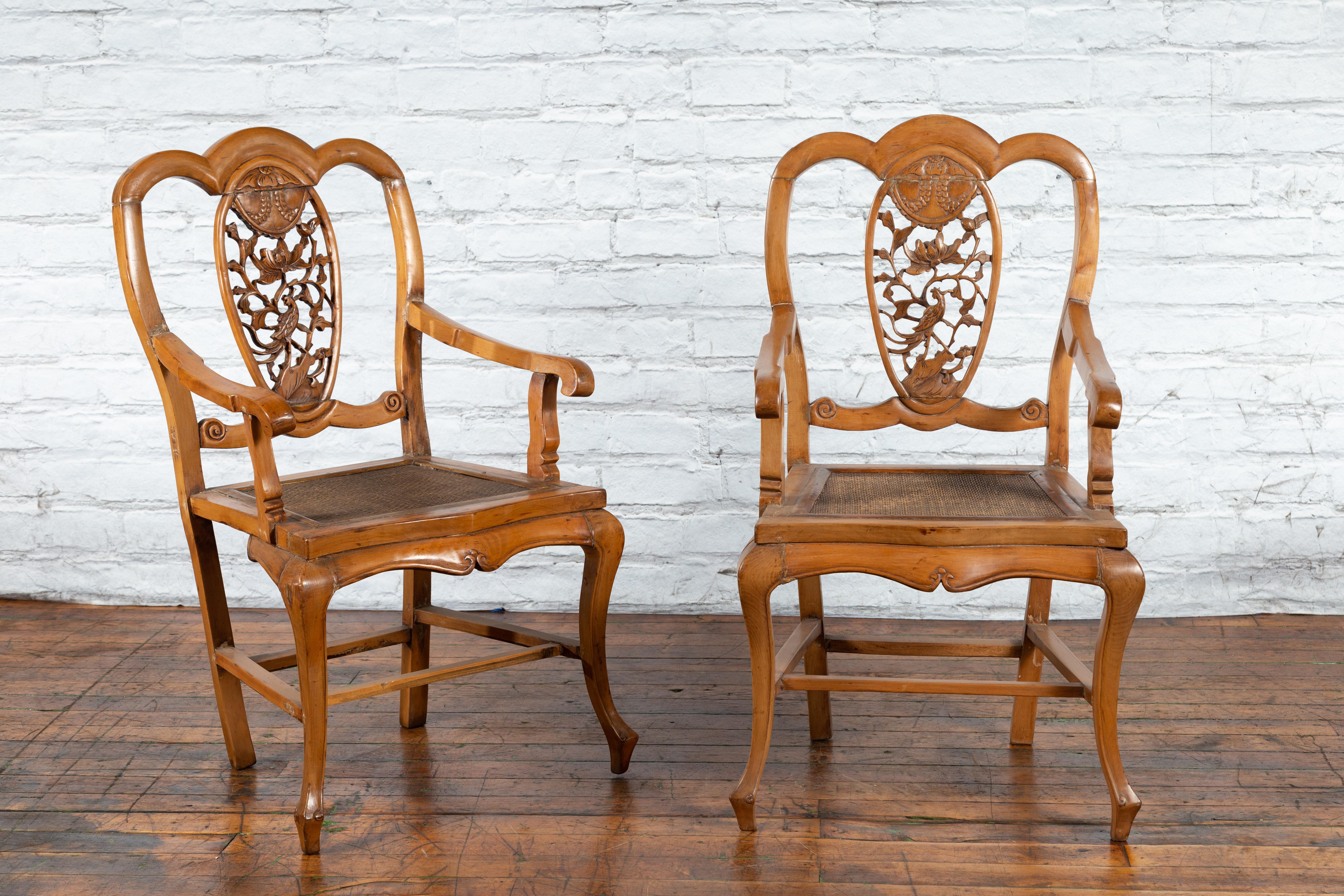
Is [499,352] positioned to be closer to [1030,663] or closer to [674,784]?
[674,784]

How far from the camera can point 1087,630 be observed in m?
2.69

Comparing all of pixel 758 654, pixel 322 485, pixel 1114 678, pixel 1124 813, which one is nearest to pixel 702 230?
pixel 322 485

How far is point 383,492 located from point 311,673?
33 cm

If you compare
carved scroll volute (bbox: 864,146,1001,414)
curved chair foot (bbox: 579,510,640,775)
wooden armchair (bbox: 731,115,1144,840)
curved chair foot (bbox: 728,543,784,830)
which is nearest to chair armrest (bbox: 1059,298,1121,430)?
wooden armchair (bbox: 731,115,1144,840)

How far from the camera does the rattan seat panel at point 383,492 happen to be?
5.82 feet

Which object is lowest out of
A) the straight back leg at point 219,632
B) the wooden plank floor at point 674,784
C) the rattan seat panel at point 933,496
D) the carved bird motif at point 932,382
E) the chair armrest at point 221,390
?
the wooden plank floor at point 674,784

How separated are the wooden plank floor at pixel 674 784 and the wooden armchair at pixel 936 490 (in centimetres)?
11

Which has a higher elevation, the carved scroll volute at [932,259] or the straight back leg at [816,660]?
the carved scroll volute at [932,259]

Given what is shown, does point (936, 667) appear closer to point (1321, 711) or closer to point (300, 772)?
point (1321, 711)

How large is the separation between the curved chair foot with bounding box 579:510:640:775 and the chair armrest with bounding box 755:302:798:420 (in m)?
0.32

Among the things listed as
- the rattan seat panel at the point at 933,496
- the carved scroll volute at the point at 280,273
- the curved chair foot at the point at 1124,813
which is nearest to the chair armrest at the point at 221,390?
the carved scroll volute at the point at 280,273

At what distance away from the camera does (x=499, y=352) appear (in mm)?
1949

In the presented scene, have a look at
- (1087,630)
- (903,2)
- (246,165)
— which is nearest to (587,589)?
(246,165)

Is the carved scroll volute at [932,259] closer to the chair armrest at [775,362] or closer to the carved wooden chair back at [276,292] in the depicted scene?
the chair armrest at [775,362]
